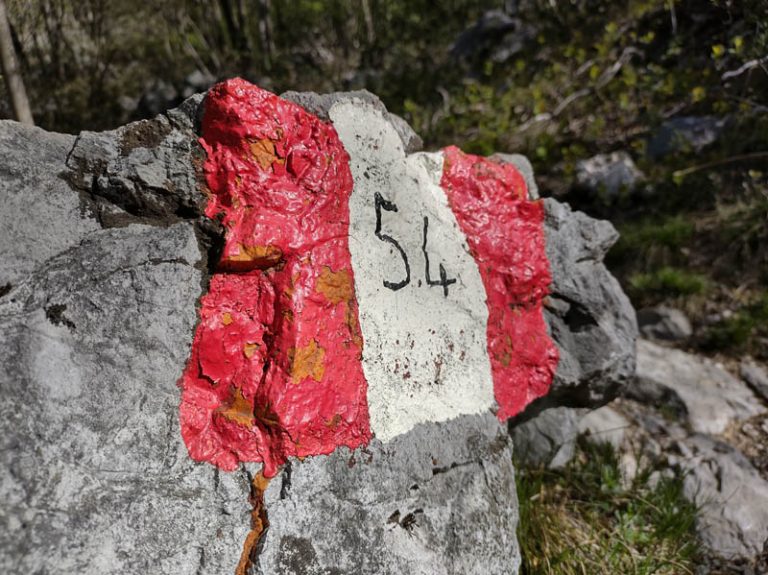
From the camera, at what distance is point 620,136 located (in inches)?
210

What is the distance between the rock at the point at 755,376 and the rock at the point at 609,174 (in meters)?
1.86

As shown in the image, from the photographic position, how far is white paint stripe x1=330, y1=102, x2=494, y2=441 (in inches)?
71.7

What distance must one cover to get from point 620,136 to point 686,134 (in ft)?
1.84

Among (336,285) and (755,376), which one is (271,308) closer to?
(336,285)

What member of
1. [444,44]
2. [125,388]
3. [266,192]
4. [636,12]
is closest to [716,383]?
[266,192]

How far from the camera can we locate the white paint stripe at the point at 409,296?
1.82m

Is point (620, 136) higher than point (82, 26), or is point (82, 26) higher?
point (82, 26)

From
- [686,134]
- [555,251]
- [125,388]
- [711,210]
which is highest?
[125,388]

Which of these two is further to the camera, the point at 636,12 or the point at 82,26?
the point at 636,12

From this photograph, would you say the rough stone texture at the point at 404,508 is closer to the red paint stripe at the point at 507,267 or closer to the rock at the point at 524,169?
the red paint stripe at the point at 507,267

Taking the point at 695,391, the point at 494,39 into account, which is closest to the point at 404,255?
the point at 695,391

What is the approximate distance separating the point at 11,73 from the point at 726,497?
384 centimetres

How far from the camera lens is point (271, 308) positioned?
1.66m

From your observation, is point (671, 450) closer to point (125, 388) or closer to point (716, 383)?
point (716, 383)
